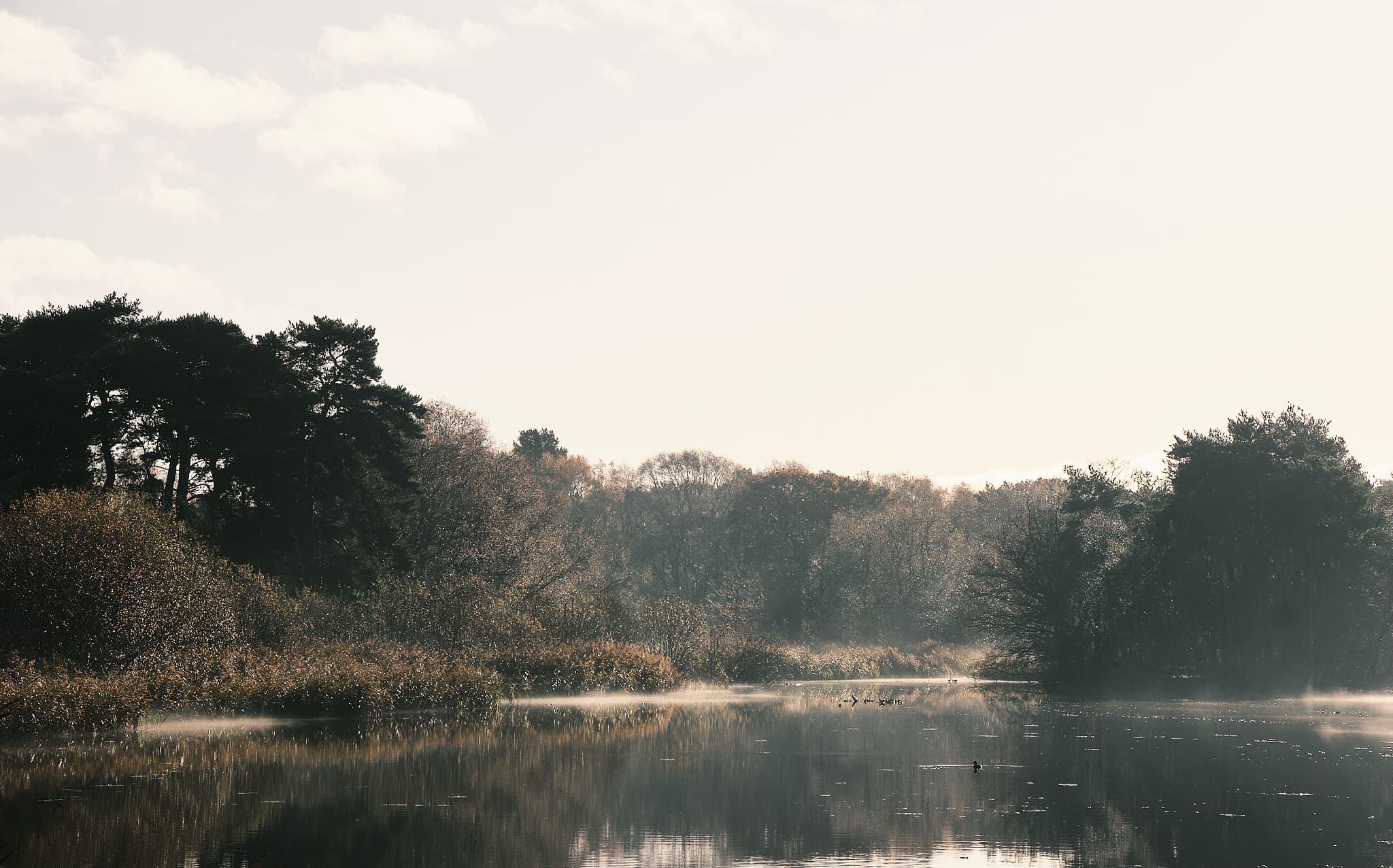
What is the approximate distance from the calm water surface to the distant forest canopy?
16635 millimetres

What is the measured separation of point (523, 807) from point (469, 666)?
86.3ft

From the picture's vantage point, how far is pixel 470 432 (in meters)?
67.1

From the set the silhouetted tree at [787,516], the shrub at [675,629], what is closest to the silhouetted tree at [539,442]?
the silhouetted tree at [787,516]

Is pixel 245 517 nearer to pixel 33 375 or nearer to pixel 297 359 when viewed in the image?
pixel 297 359

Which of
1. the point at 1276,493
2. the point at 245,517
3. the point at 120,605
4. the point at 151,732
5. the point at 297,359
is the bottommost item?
the point at 151,732

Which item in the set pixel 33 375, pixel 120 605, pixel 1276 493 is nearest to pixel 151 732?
pixel 120 605

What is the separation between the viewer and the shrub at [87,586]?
112ft

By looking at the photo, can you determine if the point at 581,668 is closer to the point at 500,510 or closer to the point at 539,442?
the point at 500,510

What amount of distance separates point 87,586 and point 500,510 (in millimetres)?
28868

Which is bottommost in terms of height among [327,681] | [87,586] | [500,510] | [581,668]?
[327,681]

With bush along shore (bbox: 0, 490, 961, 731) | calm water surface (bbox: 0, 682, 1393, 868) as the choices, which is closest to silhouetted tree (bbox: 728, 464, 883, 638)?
bush along shore (bbox: 0, 490, 961, 731)

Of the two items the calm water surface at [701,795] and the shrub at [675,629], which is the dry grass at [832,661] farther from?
the calm water surface at [701,795]

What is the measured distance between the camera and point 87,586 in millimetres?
34344

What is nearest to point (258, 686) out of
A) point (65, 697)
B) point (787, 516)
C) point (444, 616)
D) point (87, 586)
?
point (87, 586)
